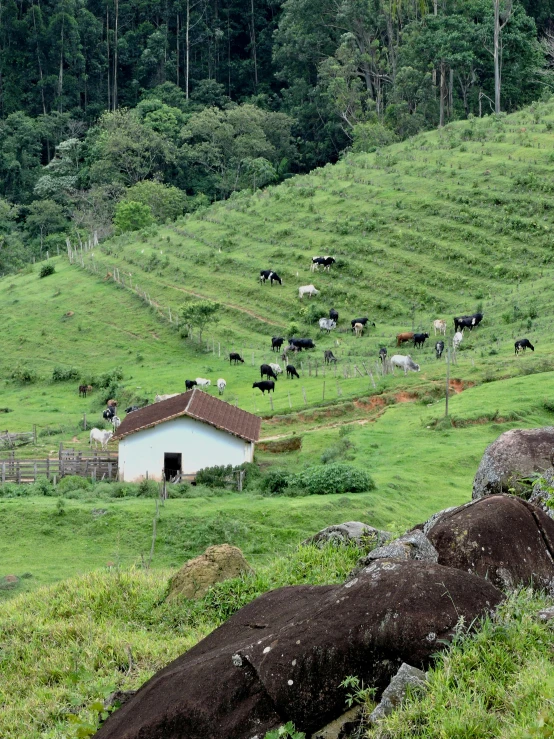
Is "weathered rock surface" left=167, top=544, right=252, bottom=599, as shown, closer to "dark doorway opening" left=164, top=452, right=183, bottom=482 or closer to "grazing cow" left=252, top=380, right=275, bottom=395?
"dark doorway opening" left=164, top=452, right=183, bottom=482

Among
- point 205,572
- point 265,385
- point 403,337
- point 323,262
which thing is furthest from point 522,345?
point 205,572

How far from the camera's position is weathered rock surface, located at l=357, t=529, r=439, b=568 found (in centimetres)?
1083

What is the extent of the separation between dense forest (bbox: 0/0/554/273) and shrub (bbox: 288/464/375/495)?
48.9m

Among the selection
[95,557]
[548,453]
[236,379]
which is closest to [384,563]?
[548,453]

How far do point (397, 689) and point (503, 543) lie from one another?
9.01 ft

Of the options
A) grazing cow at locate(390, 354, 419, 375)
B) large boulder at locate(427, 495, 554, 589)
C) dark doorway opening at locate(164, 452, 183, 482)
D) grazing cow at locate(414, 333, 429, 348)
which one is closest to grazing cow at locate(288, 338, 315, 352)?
grazing cow at locate(414, 333, 429, 348)

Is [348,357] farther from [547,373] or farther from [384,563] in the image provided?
[384,563]

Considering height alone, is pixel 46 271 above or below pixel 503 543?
below

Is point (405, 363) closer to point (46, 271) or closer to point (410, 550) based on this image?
point (410, 550)

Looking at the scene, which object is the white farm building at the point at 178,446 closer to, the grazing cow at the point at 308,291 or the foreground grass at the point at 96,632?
the foreground grass at the point at 96,632

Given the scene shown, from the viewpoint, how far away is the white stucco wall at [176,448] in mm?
31922

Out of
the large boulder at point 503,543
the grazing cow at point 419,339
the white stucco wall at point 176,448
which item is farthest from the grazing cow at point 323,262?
the large boulder at point 503,543

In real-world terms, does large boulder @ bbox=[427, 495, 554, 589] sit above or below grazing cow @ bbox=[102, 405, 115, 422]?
above

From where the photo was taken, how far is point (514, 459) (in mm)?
14539
